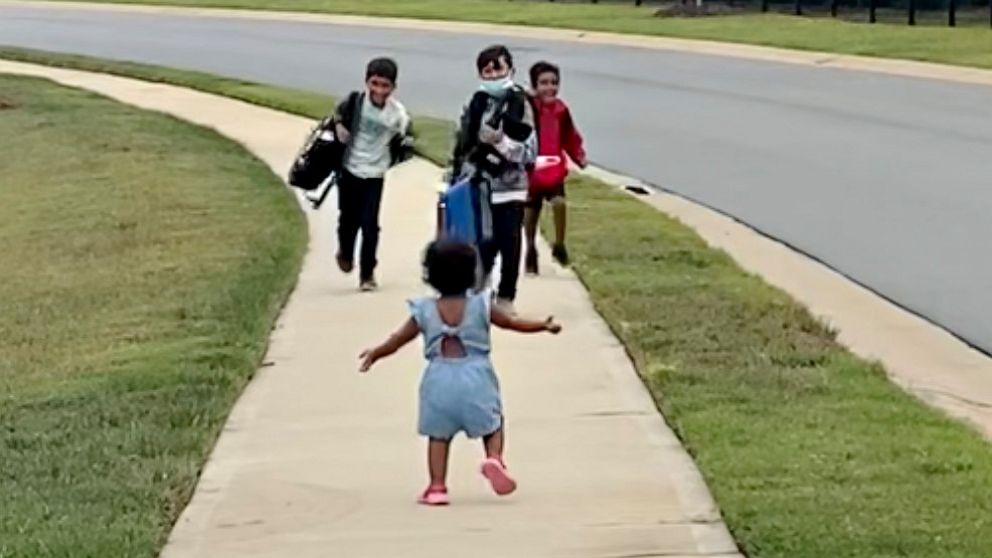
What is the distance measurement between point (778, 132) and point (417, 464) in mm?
15164

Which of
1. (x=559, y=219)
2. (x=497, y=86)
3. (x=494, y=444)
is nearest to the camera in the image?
(x=494, y=444)

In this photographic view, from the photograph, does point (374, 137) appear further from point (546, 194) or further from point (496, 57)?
point (496, 57)

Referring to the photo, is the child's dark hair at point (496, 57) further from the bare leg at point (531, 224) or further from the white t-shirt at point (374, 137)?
the bare leg at point (531, 224)

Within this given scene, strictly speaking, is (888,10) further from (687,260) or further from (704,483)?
(704,483)

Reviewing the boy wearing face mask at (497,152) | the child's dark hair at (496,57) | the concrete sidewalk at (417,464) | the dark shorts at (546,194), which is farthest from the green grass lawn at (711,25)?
the concrete sidewalk at (417,464)

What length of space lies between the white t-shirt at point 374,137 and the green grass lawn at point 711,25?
Result: 790 inches

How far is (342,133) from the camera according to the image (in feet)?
40.1

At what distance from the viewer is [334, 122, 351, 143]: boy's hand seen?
40.1ft

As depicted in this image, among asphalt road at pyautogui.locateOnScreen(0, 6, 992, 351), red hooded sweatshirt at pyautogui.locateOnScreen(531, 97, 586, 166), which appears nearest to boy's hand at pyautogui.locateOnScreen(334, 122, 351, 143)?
red hooded sweatshirt at pyautogui.locateOnScreen(531, 97, 586, 166)

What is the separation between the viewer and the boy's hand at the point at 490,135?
35.4ft

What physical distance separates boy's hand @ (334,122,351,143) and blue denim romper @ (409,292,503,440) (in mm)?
4904

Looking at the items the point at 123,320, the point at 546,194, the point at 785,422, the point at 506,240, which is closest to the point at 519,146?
the point at 506,240

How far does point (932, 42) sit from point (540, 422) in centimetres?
2752

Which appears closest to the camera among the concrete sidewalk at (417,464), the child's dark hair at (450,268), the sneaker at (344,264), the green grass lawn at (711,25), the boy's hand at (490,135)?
the concrete sidewalk at (417,464)
